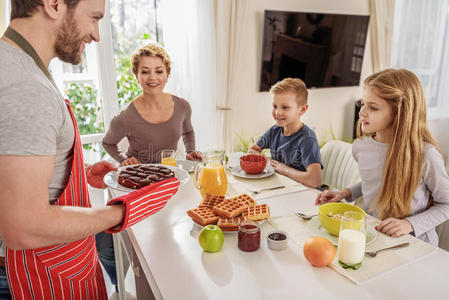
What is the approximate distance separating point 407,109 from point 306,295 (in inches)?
35.4

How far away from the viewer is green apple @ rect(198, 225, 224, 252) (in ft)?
3.16

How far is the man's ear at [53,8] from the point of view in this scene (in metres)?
0.74

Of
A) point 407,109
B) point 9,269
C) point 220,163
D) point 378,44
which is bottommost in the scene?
point 9,269

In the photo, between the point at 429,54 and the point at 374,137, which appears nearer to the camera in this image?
the point at 374,137

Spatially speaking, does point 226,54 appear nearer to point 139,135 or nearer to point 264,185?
point 139,135

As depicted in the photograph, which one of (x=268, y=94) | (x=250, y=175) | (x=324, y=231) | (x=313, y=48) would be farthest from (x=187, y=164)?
(x=313, y=48)

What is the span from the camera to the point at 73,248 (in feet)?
3.18

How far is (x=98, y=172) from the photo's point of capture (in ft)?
4.63

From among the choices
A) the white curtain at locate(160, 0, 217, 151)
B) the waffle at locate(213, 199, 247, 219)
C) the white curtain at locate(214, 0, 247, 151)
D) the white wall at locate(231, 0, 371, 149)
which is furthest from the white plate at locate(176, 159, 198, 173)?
the white wall at locate(231, 0, 371, 149)

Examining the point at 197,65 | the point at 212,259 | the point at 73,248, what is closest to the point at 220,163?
the point at 212,259

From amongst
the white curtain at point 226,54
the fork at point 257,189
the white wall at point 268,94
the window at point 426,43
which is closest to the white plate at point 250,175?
the fork at point 257,189

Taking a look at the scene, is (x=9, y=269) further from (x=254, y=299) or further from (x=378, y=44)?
(x=378, y=44)

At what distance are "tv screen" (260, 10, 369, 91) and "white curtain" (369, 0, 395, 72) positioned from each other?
16cm

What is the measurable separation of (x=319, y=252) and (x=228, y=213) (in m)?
0.33
